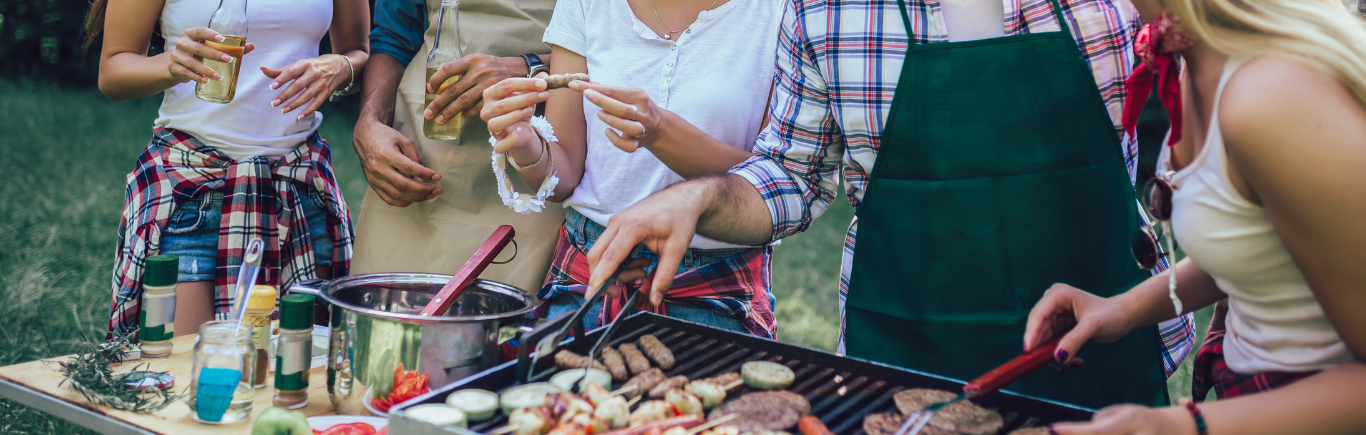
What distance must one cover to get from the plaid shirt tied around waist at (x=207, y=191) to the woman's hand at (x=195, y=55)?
0.38 metres

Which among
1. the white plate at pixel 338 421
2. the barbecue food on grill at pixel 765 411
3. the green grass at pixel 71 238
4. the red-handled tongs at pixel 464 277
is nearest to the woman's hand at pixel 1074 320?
the barbecue food on grill at pixel 765 411

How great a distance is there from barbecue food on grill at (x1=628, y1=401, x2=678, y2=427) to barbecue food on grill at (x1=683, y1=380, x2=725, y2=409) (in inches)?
2.8

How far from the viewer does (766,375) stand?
1469 mm

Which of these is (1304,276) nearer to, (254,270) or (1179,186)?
(1179,186)

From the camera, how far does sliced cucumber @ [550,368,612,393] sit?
1.44m

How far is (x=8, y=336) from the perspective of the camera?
12.8 ft

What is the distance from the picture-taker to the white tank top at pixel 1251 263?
117cm

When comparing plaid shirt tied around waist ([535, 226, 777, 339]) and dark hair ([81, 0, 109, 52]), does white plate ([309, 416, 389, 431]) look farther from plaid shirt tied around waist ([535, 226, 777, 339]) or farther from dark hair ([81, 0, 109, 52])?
dark hair ([81, 0, 109, 52])

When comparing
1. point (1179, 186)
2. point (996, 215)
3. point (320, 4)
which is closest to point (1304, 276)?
point (1179, 186)

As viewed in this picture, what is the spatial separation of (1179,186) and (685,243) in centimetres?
79

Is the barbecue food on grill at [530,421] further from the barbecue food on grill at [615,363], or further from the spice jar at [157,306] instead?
the spice jar at [157,306]

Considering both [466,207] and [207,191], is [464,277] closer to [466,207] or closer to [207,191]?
[466,207]

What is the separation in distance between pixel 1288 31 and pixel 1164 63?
0.21 meters

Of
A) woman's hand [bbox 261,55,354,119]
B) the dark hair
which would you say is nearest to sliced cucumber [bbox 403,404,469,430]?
woman's hand [bbox 261,55,354,119]
